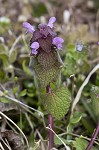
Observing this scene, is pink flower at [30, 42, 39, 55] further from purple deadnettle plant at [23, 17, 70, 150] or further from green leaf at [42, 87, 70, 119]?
green leaf at [42, 87, 70, 119]

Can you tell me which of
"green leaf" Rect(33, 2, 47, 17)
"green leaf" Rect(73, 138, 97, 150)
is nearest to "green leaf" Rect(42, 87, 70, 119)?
"green leaf" Rect(73, 138, 97, 150)

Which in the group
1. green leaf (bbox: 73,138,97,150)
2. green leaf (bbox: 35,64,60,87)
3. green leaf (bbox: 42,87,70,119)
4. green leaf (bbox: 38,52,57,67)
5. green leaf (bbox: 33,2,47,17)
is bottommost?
green leaf (bbox: 73,138,97,150)

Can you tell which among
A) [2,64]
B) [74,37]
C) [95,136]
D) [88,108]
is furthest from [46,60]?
[74,37]

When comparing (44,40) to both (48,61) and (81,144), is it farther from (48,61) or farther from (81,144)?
(81,144)

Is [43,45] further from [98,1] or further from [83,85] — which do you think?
[98,1]

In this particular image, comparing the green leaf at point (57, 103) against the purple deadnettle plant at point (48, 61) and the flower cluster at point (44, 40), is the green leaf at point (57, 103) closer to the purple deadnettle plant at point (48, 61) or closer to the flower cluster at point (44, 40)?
the purple deadnettle plant at point (48, 61)

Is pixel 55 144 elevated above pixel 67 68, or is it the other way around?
pixel 67 68

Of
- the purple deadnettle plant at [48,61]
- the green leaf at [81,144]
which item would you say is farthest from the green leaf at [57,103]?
the green leaf at [81,144]

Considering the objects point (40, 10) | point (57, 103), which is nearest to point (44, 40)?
point (57, 103)
